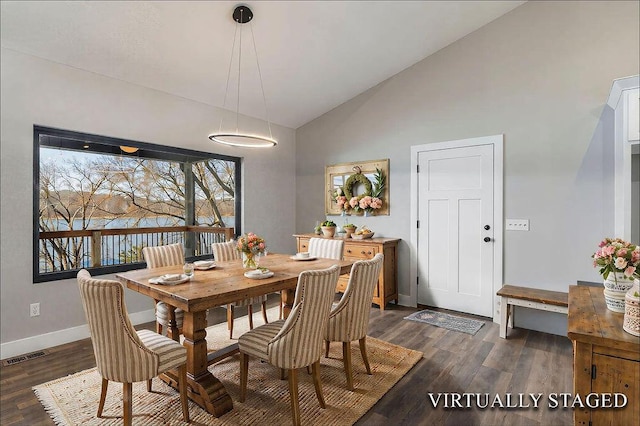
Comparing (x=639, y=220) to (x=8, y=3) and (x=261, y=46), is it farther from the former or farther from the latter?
(x=8, y=3)

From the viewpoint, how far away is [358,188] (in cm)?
504

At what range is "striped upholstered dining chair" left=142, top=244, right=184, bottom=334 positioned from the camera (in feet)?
8.73

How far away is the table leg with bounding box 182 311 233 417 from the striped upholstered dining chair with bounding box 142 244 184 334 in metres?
0.46

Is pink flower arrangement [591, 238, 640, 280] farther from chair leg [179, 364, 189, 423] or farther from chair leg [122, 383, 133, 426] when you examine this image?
chair leg [122, 383, 133, 426]

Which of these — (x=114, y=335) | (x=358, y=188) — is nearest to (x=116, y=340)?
(x=114, y=335)

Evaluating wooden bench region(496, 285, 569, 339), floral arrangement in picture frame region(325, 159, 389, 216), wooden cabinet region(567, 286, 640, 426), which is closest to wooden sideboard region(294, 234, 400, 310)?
floral arrangement in picture frame region(325, 159, 389, 216)

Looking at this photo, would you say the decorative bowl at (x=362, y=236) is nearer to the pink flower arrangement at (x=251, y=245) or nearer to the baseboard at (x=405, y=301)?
the baseboard at (x=405, y=301)

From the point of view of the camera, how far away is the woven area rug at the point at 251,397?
82.0 inches

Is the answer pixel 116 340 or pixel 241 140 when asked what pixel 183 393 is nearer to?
pixel 116 340

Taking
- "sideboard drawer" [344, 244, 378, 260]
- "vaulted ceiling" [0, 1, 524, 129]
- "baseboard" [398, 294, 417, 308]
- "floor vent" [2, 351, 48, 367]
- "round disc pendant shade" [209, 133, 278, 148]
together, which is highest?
"vaulted ceiling" [0, 1, 524, 129]

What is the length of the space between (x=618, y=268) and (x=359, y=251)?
9.66 ft

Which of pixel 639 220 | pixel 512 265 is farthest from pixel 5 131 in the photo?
pixel 639 220

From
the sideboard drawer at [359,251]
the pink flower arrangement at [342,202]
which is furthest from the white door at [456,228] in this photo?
the pink flower arrangement at [342,202]

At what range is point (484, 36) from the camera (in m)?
3.93
